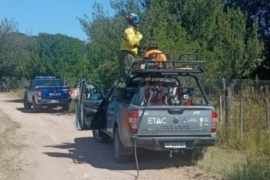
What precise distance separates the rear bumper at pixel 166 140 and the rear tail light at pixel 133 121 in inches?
6.8

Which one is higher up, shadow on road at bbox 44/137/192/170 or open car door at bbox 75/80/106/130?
open car door at bbox 75/80/106/130

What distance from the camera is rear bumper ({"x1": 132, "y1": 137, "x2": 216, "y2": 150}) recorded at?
10438 millimetres

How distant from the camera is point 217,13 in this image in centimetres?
2519

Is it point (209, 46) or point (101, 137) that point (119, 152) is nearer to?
point (101, 137)

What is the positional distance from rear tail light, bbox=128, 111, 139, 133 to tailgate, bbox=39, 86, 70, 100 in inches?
658

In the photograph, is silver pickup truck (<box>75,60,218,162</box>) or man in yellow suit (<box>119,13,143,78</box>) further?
man in yellow suit (<box>119,13,143,78</box>)

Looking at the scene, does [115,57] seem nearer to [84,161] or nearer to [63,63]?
[84,161]

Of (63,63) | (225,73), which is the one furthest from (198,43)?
(63,63)

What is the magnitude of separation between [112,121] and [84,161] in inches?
40.9

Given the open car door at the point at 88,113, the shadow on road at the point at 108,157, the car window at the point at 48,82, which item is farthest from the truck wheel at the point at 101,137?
the car window at the point at 48,82

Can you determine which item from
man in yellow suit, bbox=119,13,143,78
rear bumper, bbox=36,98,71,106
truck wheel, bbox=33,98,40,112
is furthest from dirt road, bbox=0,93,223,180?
truck wheel, bbox=33,98,40,112

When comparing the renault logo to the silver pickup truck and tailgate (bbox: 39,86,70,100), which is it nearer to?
the silver pickup truck

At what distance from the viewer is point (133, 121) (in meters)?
10.4

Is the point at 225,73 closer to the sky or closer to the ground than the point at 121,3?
closer to the ground
